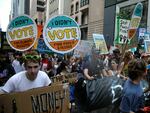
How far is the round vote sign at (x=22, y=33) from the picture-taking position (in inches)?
384

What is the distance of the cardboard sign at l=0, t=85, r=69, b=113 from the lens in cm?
431

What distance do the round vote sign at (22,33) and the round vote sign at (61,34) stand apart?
28.0 inches

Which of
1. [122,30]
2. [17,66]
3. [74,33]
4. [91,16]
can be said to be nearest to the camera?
[74,33]

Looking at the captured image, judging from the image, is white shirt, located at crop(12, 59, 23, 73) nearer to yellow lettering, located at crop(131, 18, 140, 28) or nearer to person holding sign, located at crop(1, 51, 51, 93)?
yellow lettering, located at crop(131, 18, 140, 28)

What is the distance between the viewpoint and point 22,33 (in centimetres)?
987

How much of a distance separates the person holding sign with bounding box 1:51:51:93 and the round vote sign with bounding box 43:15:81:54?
4.00 m

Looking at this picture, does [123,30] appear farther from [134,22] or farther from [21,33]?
[21,33]

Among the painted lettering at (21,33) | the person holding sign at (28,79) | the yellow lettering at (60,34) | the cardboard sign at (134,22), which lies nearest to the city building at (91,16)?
the painted lettering at (21,33)

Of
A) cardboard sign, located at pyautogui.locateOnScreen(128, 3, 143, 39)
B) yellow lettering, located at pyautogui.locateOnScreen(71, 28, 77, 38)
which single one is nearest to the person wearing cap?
yellow lettering, located at pyautogui.locateOnScreen(71, 28, 77, 38)

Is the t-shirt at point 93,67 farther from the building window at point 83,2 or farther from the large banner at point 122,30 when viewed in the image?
the building window at point 83,2

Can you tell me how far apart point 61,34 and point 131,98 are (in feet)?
15.6

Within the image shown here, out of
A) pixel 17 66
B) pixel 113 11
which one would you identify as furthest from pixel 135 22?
pixel 113 11

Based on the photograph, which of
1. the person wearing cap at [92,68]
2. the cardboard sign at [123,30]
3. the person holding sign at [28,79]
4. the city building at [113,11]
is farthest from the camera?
the city building at [113,11]

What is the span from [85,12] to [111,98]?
5279cm
